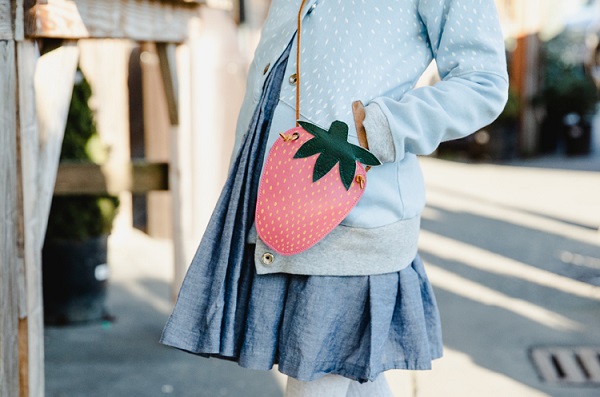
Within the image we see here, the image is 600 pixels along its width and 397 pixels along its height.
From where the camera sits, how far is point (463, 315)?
4273 millimetres

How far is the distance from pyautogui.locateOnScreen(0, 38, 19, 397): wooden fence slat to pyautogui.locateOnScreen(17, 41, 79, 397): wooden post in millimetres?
30

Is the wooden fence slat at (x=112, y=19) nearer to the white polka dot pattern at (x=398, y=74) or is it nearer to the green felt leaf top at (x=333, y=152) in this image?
the white polka dot pattern at (x=398, y=74)

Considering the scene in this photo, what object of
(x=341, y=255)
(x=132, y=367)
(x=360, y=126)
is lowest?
(x=132, y=367)

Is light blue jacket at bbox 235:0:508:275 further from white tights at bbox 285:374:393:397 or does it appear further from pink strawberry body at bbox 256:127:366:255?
white tights at bbox 285:374:393:397

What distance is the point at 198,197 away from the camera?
399 cm

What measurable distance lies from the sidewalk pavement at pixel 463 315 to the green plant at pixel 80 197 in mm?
471

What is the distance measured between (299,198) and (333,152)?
0.11 metres

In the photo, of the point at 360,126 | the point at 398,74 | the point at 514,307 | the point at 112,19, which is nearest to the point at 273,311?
the point at 360,126

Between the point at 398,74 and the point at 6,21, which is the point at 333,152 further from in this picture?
the point at 6,21

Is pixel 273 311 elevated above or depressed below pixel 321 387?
above

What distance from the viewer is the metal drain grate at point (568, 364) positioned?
3.40 m

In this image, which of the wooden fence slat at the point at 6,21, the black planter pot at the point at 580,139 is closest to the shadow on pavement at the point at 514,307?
A: the wooden fence slat at the point at 6,21

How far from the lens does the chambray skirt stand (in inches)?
72.0

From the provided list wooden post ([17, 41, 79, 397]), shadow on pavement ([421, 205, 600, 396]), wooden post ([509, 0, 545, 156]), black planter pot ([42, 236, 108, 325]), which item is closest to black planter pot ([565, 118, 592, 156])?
wooden post ([509, 0, 545, 156])
